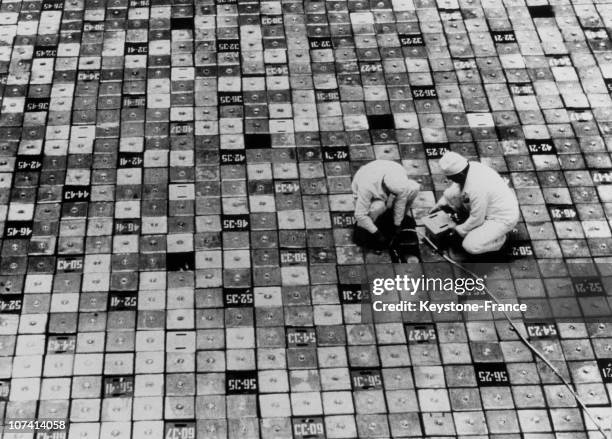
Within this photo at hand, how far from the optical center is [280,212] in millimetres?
7715

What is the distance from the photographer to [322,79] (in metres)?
8.89

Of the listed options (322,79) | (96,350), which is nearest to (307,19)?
(322,79)

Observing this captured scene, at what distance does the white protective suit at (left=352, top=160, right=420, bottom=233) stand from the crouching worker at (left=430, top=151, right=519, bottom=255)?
0.39 m

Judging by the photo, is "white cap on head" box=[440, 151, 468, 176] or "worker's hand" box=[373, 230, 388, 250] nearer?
"white cap on head" box=[440, 151, 468, 176]

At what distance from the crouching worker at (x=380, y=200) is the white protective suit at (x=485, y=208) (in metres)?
0.49

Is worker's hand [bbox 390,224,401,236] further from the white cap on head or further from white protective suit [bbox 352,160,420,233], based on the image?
the white cap on head

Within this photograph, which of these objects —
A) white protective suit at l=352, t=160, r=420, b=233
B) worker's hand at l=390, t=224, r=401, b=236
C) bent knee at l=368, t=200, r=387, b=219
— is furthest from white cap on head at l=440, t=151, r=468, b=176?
worker's hand at l=390, t=224, r=401, b=236

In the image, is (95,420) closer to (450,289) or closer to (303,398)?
(303,398)

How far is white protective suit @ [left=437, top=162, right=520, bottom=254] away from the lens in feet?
22.7

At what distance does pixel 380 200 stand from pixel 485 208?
968 millimetres

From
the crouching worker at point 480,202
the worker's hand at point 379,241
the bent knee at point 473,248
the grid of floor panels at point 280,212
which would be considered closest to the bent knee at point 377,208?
the worker's hand at point 379,241

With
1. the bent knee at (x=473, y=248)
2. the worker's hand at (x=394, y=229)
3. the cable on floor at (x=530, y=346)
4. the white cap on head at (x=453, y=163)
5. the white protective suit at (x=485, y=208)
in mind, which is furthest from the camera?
the worker's hand at (x=394, y=229)

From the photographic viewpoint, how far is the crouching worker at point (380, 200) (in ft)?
22.9

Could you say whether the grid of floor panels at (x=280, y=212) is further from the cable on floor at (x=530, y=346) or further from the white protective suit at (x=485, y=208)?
the white protective suit at (x=485, y=208)
